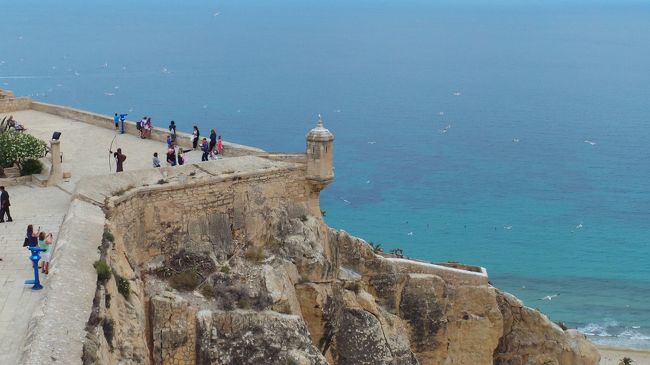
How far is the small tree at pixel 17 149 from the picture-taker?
73.7 ft

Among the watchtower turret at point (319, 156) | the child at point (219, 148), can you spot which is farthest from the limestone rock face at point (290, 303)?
the child at point (219, 148)

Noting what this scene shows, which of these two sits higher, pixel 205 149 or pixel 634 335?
pixel 205 149

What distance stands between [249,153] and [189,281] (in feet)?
17.1

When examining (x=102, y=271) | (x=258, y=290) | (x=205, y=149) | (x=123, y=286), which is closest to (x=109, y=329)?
(x=102, y=271)

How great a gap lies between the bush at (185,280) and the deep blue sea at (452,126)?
29.3m

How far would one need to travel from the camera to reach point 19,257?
54.3 ft

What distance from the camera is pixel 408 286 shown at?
25.2 m

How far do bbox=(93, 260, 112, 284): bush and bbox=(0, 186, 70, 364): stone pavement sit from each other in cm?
82

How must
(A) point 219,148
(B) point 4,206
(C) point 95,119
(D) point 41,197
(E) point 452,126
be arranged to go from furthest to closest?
(E) point 452,126
(C) point 95,119
(A) point 219,148
(D) point 41,197
(B) point 4,206

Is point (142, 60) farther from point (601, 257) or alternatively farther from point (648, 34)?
point (648, 34)

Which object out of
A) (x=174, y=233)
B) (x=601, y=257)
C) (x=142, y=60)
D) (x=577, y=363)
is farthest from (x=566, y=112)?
(x=174, y=233)

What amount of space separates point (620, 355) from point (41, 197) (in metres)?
30.3

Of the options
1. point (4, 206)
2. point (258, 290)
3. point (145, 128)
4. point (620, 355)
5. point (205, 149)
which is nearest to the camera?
point (4, 206)

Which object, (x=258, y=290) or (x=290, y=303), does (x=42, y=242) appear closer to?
(x=258, y=290)
